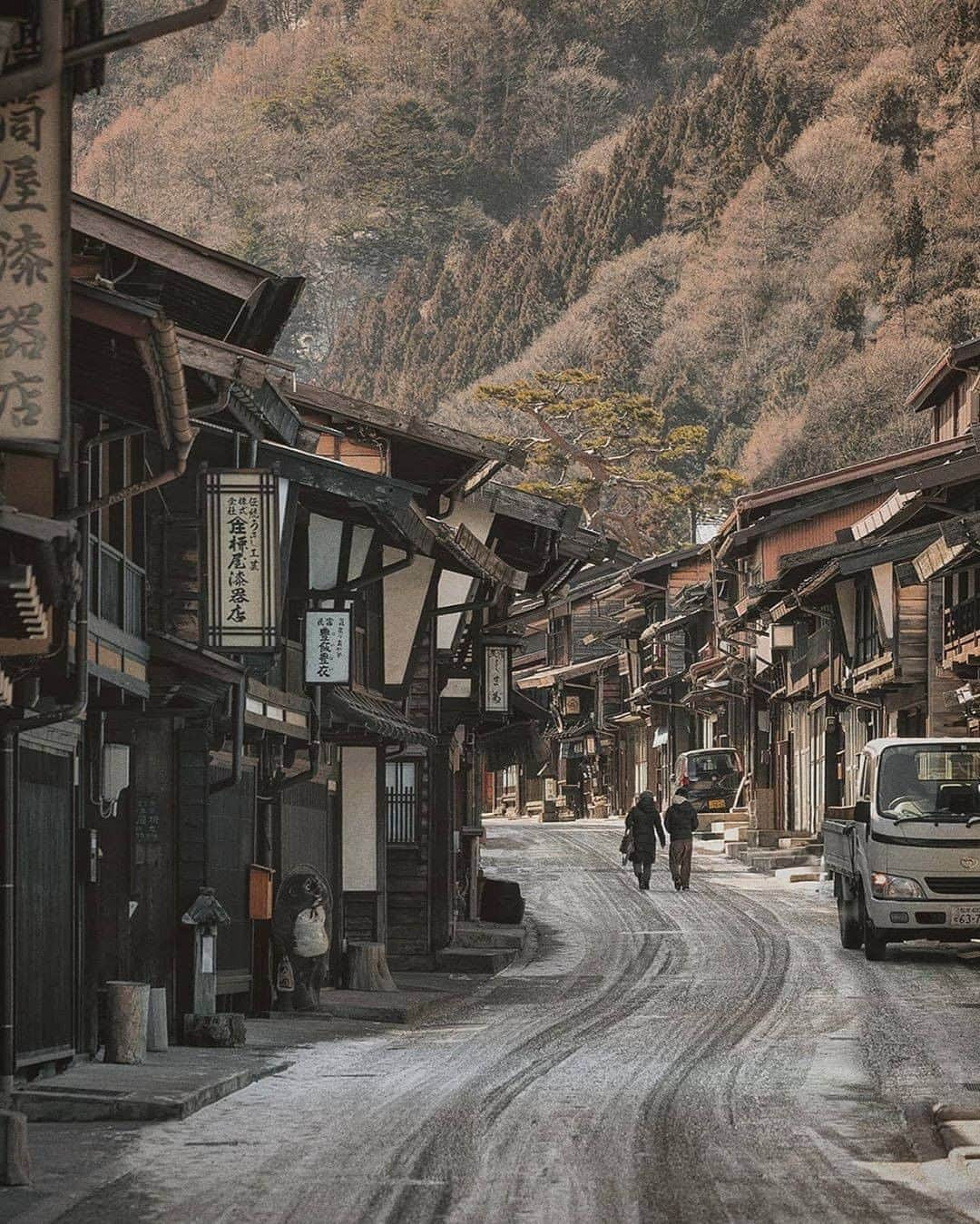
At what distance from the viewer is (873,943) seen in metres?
25.6

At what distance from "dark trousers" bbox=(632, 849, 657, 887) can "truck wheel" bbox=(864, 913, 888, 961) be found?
45.5 feet

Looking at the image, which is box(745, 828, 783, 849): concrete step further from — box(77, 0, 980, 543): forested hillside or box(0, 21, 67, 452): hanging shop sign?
box(0, 21, 67, 452): hanging shop sign

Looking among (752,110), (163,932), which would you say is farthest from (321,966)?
(752,110)

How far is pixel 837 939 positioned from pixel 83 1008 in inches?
597

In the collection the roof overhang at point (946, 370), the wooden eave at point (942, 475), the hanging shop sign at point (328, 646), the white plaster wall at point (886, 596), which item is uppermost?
the roof overhang at point (946, 370)

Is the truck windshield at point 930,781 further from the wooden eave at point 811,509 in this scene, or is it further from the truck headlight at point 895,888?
the wooden eave at point 811,509

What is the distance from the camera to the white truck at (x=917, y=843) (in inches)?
972

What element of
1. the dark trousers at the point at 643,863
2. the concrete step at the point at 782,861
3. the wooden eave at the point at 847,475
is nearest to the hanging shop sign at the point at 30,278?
the dark trousers at the point at 643,863

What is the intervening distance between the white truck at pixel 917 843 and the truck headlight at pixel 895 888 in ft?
0.04

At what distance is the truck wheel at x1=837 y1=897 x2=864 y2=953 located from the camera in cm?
2688

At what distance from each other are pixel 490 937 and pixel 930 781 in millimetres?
8291

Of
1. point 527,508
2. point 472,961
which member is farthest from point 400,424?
point 472,961

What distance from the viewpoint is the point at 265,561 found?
18719mm

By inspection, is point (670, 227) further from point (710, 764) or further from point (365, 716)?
point (365, 716)
